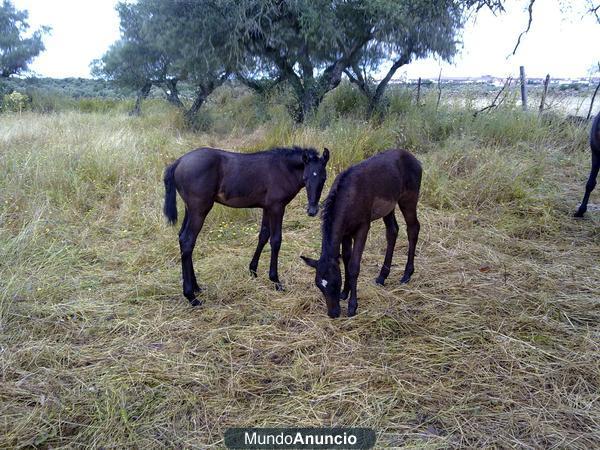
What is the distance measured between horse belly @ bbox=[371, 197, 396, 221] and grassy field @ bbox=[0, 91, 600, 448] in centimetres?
81

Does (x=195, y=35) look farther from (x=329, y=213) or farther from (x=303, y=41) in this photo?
(x=329, y=213)

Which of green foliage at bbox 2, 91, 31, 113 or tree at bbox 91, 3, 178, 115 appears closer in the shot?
green foliage at bbox 2, 91, 31, 113

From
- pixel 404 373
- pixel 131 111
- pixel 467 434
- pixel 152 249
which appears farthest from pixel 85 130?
pixel 467 434

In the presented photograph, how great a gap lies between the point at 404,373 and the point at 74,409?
230 cm

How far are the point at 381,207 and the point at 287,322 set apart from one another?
1470 millimetres

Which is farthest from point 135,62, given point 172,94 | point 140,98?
point 172,94

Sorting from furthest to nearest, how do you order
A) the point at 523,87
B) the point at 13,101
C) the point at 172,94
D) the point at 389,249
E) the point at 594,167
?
the point at 172,94 < the point at 13,101 < the point at 523,87 < the point at 594,167 < the point at 389,249

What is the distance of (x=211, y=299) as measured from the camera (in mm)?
4555

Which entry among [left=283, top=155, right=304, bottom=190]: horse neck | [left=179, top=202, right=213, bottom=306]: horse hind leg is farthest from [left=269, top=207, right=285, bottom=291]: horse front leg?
[left=179, top=202, right=213, bottom=306]: horse hind leg

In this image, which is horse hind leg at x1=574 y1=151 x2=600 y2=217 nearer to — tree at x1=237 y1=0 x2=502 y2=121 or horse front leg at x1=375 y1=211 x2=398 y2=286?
horse front leg at x1=375 y1=211 x2=398 y2=286

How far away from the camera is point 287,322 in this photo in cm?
406

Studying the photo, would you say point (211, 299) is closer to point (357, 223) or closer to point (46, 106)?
point (357, 223)

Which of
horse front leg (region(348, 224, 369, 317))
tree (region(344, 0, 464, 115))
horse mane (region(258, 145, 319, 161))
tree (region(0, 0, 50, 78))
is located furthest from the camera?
tree (region(0, 0, 50, 78))

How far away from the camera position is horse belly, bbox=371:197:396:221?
4312mm
